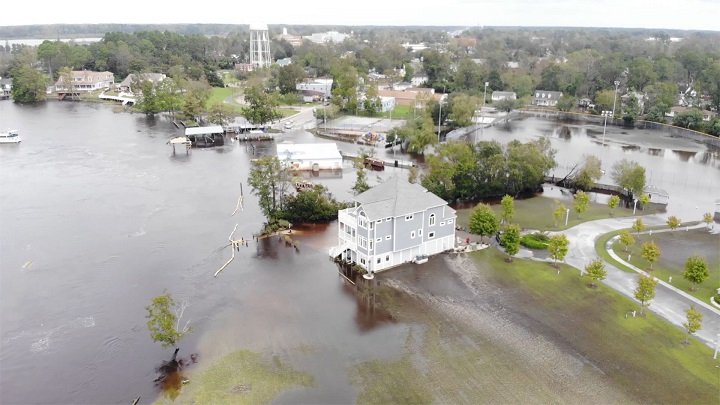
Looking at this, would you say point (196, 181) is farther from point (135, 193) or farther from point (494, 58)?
point (494, 58)

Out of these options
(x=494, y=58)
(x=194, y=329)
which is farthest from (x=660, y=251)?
(x=494, y=58)

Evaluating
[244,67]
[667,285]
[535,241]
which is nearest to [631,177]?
[535,241]

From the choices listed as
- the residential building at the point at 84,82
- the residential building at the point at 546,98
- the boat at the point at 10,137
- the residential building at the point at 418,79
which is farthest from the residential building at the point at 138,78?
the residential building at the point at 546,98

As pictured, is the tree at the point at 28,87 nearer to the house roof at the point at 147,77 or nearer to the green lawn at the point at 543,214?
the house roof at the point at 147,77

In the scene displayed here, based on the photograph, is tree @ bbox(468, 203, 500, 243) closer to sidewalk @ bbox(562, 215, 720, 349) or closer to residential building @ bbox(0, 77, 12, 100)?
sidewalk @ bbox(562, 215, 720, 349)

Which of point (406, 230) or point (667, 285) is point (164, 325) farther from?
point (667, 285)

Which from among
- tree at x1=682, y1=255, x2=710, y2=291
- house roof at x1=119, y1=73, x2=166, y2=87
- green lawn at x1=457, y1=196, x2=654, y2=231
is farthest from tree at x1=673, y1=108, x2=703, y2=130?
house roof at x1=119, y1=73, x2=166, y2=87
